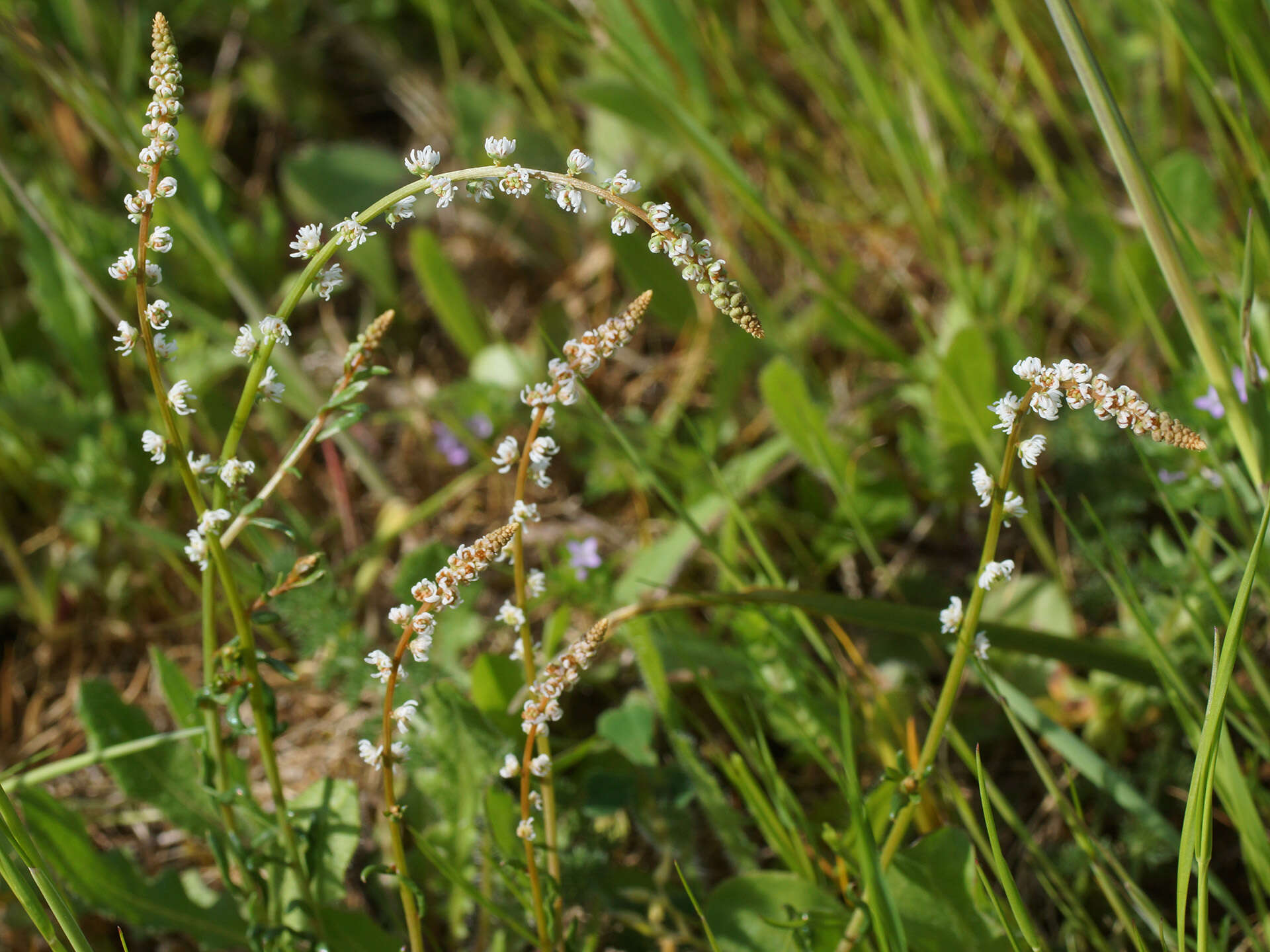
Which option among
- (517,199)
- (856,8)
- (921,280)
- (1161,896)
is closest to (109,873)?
(1161,896)

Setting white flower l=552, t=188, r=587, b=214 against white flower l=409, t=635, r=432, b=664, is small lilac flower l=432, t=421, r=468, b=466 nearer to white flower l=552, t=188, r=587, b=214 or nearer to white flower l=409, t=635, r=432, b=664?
white flower l=409, t=635, r=432, b=664

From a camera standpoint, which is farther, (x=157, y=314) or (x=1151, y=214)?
(x=1151, y=214)

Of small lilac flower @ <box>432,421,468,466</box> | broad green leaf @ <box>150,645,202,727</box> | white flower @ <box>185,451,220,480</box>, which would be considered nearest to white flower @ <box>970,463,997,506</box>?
white flower @ <box>185,451,220,480</box>

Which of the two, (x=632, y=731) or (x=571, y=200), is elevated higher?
(x=571, y=200)

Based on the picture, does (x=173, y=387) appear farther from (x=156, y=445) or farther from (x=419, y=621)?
(x=419, y=621)

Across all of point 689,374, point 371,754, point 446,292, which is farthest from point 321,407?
point 689,374

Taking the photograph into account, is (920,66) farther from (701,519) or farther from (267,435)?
(267,435)

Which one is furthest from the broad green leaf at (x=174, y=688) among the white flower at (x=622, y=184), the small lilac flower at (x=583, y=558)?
the white flower at (x=622, y=184)
